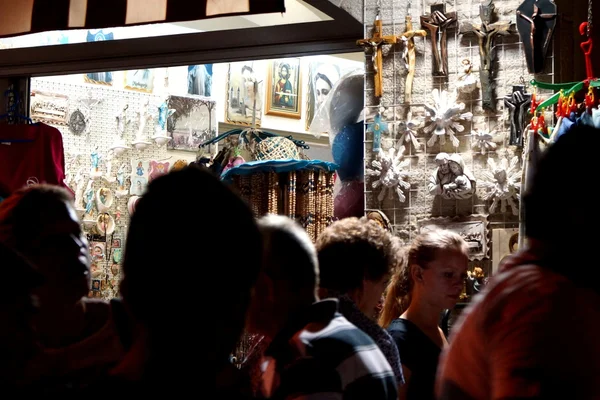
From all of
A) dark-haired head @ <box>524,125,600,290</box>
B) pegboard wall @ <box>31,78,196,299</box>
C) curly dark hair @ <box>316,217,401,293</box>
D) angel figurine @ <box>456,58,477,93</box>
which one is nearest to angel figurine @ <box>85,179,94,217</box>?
pegboard wall @ <box>31,78,196,299</box>

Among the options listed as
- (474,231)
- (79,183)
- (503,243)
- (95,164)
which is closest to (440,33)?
(474,231)

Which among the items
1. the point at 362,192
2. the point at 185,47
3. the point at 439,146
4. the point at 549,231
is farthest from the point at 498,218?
the point at 549,231

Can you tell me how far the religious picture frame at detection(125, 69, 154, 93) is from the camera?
6.93 metres

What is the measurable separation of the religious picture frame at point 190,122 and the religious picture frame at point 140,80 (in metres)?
0.20

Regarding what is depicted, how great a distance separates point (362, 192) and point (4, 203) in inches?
147

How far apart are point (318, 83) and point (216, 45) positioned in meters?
0.83

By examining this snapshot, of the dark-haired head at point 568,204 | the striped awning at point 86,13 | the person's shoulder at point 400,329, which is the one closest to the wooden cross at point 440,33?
the striped awning at point 86,13

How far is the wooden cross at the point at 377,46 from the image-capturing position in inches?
215

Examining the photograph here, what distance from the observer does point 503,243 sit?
5.07 metres

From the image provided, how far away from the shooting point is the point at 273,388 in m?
1.88

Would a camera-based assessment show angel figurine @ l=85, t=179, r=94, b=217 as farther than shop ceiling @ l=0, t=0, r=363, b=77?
Yes

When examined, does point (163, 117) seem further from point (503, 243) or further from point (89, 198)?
point (503, 243)

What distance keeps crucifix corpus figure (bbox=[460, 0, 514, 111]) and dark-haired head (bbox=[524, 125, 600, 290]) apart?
373cm

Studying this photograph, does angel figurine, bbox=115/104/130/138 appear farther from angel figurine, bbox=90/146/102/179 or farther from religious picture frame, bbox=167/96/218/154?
religious picture frame, bbox=167/96/218/154
